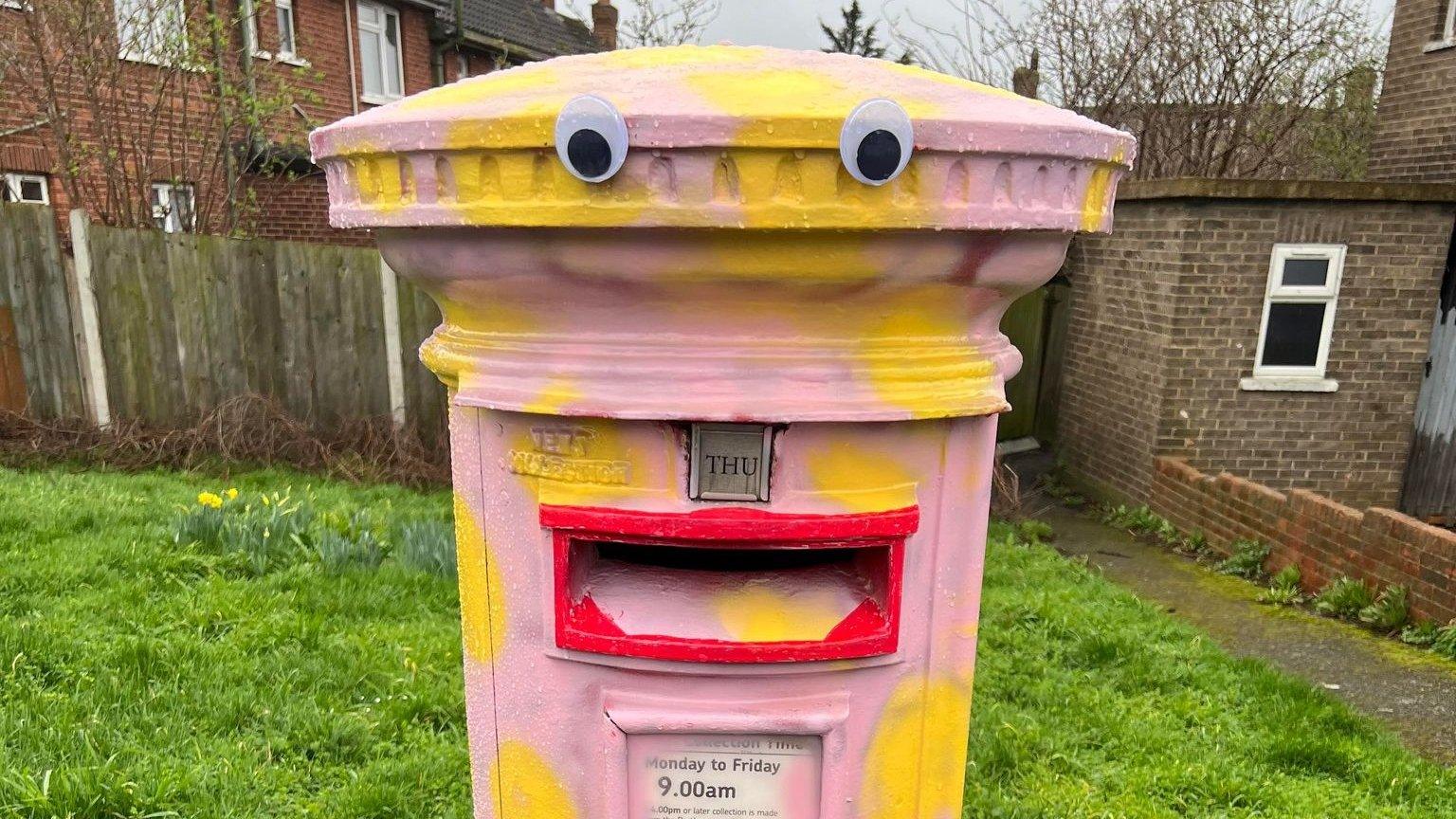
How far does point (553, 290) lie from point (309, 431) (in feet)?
20.9

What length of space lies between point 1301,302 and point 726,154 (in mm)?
6863

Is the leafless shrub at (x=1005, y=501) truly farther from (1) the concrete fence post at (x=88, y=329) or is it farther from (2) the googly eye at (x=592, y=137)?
(1) the concrete fence post at (x=88, y=329)

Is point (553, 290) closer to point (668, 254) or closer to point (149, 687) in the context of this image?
point (668, 254)

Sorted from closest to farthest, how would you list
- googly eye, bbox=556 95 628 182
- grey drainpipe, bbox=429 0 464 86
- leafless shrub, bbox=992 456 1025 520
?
googly eye, bbox=556 95 628 182 → leafless shrub, bbox=992 456 1025 520 → grey drainpipe, bbox=429 0 464 86

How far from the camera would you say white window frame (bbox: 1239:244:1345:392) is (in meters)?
6.54

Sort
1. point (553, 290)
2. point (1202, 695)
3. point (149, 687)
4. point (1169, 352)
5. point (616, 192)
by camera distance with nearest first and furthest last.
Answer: point (616, 192) < point (553, 290) < point (149, 687) < point (1202, 695) < point (1169, 352)

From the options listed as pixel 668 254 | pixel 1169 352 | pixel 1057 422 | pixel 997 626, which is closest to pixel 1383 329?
pixel 1169 352

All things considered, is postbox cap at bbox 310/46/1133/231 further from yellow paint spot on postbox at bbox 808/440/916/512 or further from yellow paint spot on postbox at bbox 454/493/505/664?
yellow paint spot on postbox at bbox 454/493/505/664

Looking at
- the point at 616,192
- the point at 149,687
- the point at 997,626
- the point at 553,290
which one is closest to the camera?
the point at 616,192

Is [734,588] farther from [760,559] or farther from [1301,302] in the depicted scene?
[1301,302]

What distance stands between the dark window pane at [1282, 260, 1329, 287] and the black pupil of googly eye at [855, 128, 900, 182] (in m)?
6.63

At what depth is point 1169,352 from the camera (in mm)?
6648

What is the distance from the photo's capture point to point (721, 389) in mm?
1179

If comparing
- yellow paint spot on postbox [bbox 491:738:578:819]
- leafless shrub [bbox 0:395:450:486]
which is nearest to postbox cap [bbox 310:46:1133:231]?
yellow paint spot on postbox [bbox 491:738:578:819]
